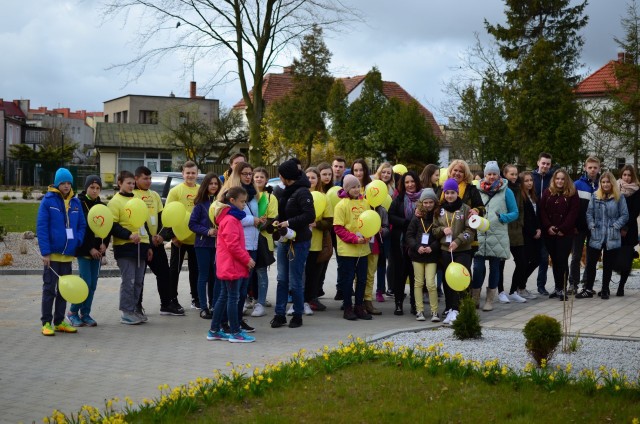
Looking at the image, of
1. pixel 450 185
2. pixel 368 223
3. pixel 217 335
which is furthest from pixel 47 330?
pixel 450 185

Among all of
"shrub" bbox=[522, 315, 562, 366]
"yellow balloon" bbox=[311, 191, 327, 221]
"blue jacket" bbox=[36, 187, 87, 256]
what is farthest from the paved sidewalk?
"shrub" bbox=[522, 315, 562, 366]

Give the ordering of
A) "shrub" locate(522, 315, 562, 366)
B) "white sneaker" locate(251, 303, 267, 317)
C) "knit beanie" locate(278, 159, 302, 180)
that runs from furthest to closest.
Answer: "white sneaker" locate(251, 303, 267, 317) → "knit beanie" locate(278, 159, 302, 180) → "shrub" locate(522, 315, 562, 366)

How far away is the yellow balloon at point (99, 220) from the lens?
10273mm

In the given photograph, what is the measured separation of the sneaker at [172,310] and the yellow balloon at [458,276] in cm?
392

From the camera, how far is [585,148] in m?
53.9

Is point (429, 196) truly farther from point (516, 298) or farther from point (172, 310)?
point (172, 310)

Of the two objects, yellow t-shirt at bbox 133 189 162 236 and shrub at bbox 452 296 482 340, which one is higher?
yellow t-shirt at bbox 133 189 162 236

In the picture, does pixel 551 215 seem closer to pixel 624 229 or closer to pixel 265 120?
pixel 624 229

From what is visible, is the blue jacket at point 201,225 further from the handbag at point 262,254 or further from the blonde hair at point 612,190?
the blonde hair at point 612,190

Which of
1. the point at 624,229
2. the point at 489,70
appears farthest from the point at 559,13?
the point at 624,229

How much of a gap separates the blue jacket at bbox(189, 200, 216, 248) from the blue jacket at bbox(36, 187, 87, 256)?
149 centimetres

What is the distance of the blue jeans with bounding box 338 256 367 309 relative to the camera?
11.2 meters

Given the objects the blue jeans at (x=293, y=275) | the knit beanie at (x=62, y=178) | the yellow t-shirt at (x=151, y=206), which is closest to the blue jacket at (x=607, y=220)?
the blue jeans at (x=293, y=275)

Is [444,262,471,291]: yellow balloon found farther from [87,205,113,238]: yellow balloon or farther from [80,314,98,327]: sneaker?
[80,314,98,327]: sneaker
